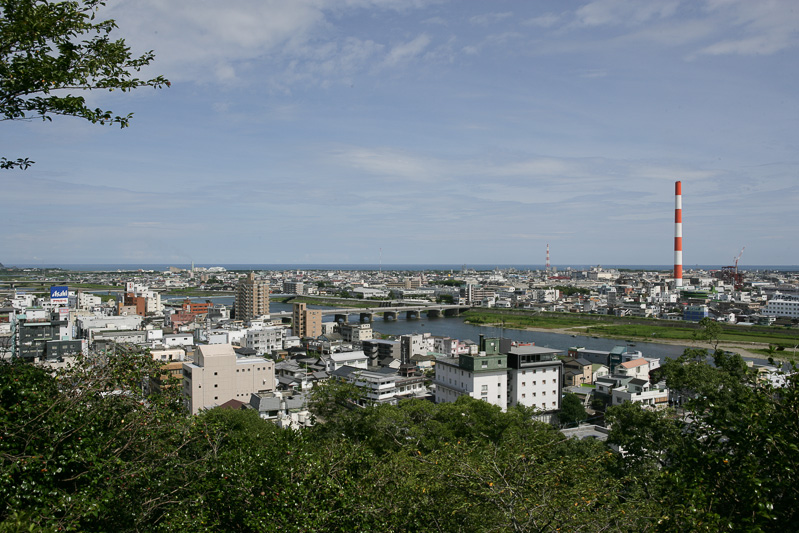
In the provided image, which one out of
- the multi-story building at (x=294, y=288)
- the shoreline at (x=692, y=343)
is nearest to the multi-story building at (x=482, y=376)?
the shoreline at (x=692, y=343)

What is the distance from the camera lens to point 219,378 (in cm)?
804

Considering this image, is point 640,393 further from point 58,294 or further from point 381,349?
point 58,294

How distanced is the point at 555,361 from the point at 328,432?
4.75 m

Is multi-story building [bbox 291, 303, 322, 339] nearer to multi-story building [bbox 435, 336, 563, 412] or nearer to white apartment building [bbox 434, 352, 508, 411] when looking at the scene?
multi-story building [bbox 435, 336, 563, 412]

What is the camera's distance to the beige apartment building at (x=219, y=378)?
7836 mm

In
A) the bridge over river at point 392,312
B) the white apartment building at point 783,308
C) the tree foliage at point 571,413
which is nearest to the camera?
the tree foliage at point 571,413

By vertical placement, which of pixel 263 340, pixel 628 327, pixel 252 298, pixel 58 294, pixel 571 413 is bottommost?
pixel 628 327

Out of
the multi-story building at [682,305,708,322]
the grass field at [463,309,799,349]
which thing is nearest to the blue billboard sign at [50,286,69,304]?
the grass field at [463,309,799,349]

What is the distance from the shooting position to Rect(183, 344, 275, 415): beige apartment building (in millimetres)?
7836

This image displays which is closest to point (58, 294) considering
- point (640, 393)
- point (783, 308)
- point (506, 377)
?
point (506, 377)

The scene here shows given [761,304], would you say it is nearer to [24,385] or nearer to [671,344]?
[671,344]

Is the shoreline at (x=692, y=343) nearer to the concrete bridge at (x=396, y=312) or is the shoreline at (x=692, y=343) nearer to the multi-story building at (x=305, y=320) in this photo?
the concrete bridge at (x=396, y=312)

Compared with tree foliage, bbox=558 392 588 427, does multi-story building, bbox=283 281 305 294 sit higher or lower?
higher

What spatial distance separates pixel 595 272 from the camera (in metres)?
54.8
